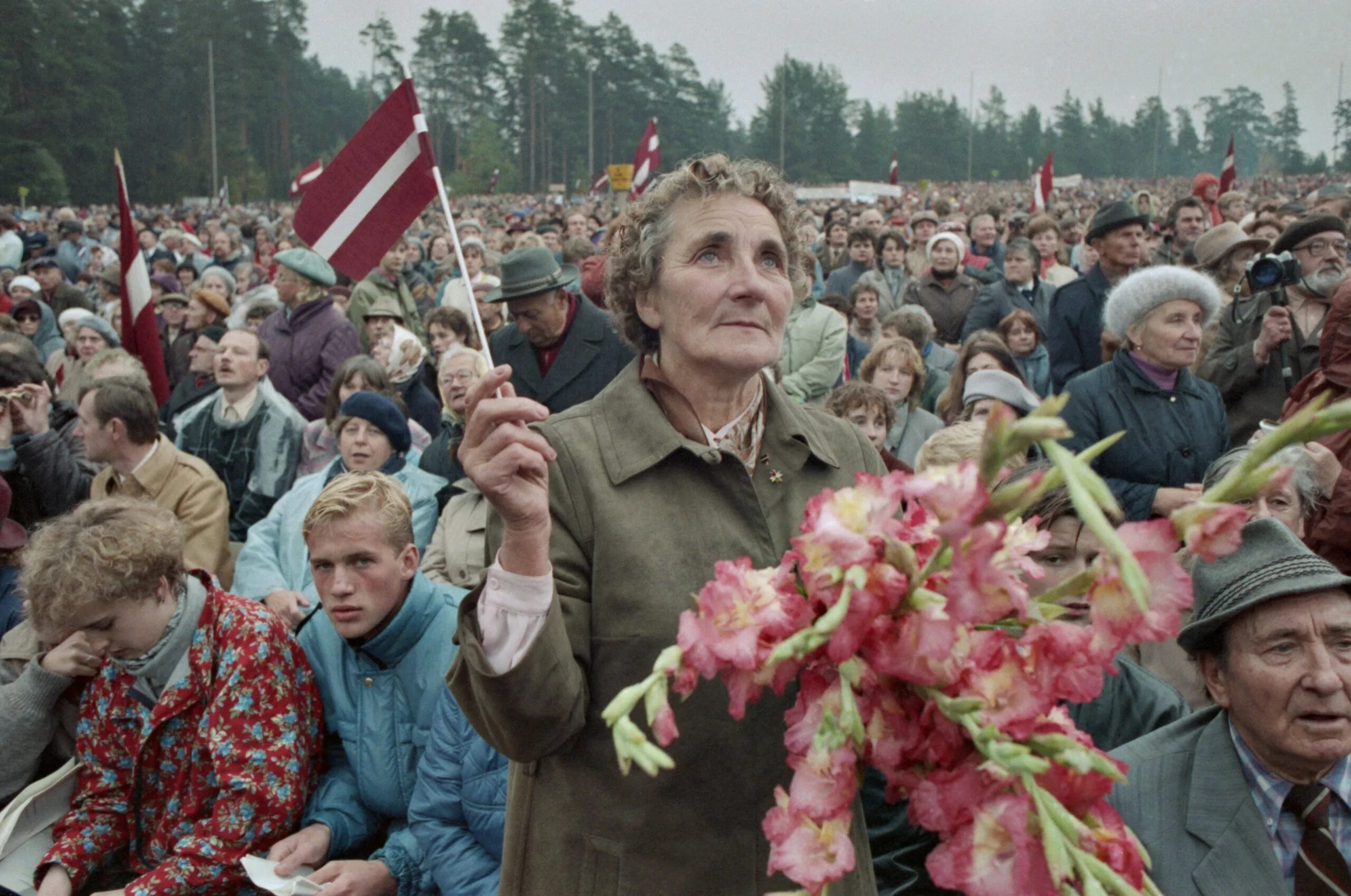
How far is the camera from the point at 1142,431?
4016mm

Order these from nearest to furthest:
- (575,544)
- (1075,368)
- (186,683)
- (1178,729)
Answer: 1. (575,544)
2. (1178,729)
3. (186,683)
4. (1075,368)

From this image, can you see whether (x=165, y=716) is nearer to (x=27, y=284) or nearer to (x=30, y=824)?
(x=30, y=824)

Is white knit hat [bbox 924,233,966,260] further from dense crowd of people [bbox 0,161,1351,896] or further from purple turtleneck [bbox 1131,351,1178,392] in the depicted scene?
purple turtleneck [bbox 1131,351,1178,392]

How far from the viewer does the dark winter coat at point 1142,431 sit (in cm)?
399

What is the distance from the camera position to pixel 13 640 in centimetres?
364

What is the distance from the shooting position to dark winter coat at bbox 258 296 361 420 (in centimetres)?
673

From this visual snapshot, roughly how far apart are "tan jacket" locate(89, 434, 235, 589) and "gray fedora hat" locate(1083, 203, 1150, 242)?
4662 millimetres

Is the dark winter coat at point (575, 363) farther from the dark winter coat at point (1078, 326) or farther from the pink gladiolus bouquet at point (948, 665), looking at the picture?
the pink gladiolus bouquet at point (948, 665)

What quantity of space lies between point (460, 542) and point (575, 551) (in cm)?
277

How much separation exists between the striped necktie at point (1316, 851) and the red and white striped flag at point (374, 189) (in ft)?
7.33

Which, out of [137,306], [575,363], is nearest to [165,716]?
[575,363]

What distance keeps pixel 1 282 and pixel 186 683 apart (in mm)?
11403

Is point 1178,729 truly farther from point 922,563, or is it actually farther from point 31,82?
point 31,82

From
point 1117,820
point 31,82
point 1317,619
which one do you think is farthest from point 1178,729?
point 31,82
